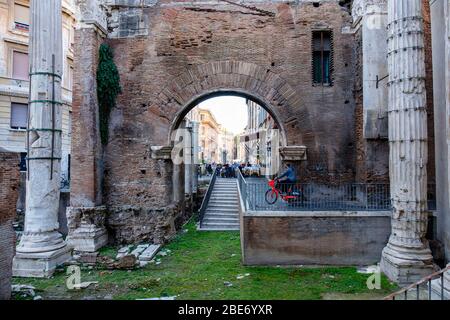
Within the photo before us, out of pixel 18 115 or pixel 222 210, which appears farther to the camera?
pixel 18 115

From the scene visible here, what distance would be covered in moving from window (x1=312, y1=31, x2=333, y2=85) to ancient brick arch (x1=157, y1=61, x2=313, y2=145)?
1092 mm

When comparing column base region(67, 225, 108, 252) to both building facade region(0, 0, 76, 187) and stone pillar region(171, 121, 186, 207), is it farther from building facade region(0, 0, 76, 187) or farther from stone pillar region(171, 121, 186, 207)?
building facade region(0, 0, 76, 187)

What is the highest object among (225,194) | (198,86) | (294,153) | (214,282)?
(198,86)

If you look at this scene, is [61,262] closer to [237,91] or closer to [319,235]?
[319,235]

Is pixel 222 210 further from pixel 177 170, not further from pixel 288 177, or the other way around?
pixel 288 177

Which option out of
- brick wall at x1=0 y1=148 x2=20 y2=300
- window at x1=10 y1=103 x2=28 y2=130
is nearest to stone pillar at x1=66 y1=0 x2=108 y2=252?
brick wall at x1=0 y1=148 x2=20 y2=300

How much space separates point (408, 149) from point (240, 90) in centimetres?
536

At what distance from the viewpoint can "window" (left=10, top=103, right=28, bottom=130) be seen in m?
18.5

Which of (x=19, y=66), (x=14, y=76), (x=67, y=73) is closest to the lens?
(x=14, y=76)

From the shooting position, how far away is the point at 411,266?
6250mm

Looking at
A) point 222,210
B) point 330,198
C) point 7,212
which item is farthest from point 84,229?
point 330,198

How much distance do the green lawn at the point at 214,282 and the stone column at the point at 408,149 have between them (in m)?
0.67

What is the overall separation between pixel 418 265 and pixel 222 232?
6500mm
